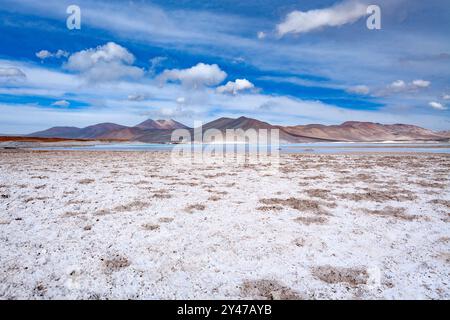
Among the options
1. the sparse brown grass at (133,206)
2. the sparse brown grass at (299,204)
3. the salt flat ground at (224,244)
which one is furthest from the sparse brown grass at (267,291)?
the sparse brown grass at (133,206)

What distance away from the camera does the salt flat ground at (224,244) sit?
4.55m

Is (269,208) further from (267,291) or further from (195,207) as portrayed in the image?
(267,291)

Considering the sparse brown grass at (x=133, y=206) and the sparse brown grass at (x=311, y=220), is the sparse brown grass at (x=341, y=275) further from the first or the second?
the sparse brown grass at (x=133, y=206)

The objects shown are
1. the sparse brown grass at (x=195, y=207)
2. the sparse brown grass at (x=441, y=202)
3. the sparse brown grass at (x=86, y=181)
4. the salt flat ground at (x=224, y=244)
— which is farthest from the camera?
the sparse brown grass at (x=86, y=181)

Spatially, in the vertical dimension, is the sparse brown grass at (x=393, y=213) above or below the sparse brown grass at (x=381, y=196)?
below

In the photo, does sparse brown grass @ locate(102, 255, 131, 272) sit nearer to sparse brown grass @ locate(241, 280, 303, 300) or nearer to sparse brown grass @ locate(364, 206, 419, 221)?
sparse brown grass @ locate(241, 280, 303, 300)

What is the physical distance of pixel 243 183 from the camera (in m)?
14.3

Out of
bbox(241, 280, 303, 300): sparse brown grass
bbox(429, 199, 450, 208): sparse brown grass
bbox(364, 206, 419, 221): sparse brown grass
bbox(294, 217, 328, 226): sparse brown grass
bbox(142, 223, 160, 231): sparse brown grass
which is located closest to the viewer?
bbox(241, 280, 303, 300): sparse brown grass

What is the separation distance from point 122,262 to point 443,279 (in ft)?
18.5

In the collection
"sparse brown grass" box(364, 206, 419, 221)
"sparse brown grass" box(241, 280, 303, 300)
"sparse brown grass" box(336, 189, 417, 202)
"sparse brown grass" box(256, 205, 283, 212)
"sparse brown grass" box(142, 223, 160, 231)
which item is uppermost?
"sparse brown grass" box(336, 189, 417, 202)

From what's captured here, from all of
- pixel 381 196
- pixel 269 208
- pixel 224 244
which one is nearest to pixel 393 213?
pixel 381 196

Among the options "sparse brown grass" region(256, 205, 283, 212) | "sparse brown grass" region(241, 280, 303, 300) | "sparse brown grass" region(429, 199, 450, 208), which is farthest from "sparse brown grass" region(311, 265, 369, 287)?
"sparse brown grass" region(429, 199, 450, 208)

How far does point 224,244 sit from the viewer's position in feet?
20.8

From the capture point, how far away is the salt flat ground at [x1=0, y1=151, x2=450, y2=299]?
4.55 meters
